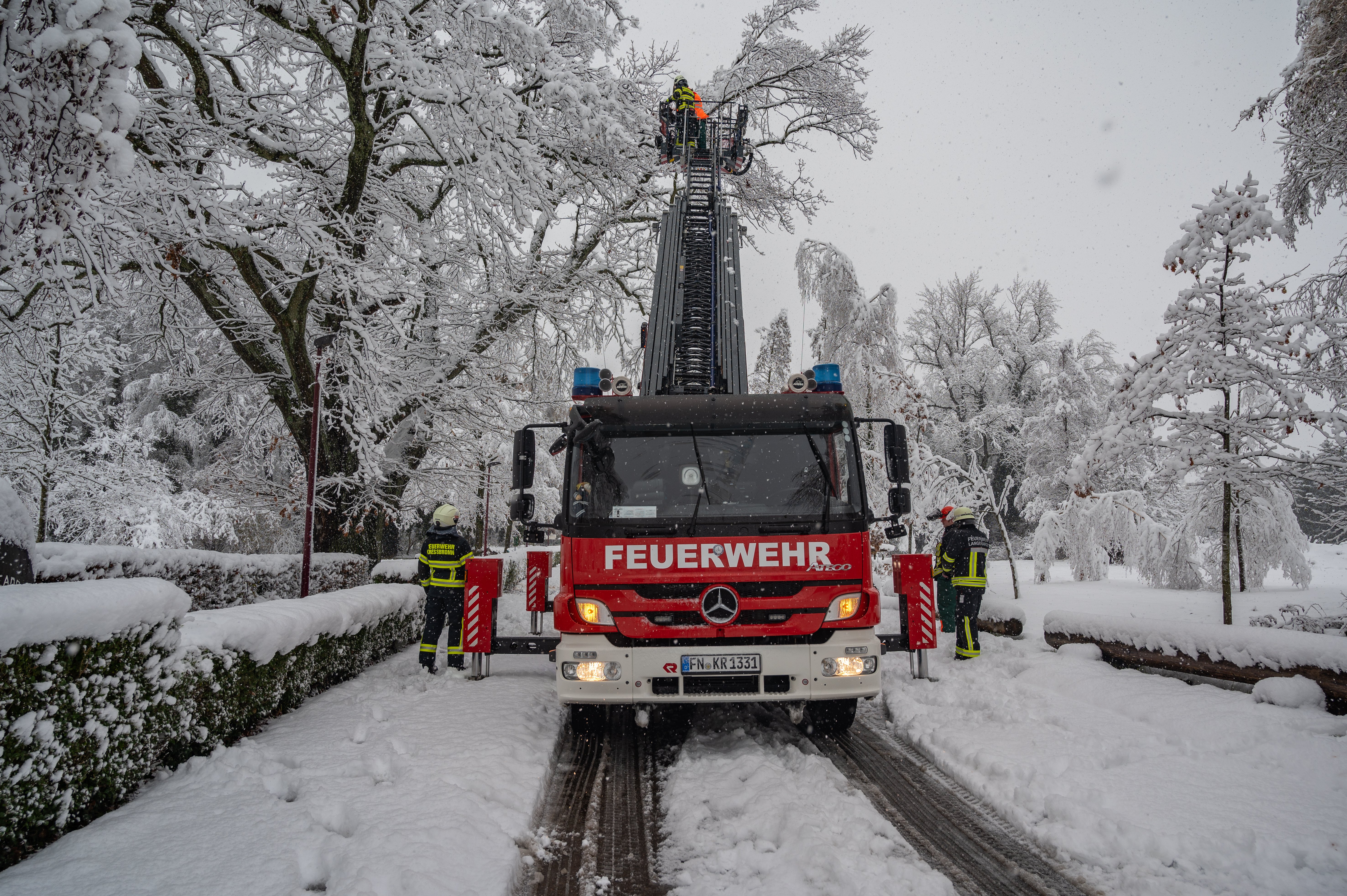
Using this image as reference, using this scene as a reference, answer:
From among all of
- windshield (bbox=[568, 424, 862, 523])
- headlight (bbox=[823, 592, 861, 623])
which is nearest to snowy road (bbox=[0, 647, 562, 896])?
windshield (bbox=[568, 424, 862, 523])

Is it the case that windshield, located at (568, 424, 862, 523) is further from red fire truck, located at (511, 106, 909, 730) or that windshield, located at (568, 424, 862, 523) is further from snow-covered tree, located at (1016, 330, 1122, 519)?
snow-covered tree, located at (1016, 330, 1122, 519)

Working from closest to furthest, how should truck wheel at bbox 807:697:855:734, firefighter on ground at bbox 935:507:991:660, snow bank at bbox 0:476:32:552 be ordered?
1. snow bank at bbox 0:476:32:552
2. truck wheel at bbox 807:697:855:734
3. firefighter on ground at bbox 935:507:991:660

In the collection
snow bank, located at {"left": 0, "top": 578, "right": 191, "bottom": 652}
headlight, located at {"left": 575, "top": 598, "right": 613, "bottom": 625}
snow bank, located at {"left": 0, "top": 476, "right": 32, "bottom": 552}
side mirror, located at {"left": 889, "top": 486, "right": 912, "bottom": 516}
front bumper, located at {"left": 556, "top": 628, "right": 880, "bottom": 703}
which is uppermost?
side mirror, located at {"left": 889, "top": 486, "right": 912, "bottom": 516}

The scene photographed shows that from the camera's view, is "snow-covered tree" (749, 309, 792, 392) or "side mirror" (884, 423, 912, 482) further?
"snow-covered tree" (749, 309, 792, 392)

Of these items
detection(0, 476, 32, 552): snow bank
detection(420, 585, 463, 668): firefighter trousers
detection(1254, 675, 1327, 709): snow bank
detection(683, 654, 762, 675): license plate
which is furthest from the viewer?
detection(420, 585, 463, 668): firefighter trousers

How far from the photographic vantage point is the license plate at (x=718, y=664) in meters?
4.89

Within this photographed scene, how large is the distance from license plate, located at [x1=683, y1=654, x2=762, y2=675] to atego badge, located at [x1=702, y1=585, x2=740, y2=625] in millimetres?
226

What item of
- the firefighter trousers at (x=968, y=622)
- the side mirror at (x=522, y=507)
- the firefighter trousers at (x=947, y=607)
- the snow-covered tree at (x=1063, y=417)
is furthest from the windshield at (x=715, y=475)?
the snow-covered tree at (x=1063, y=417)

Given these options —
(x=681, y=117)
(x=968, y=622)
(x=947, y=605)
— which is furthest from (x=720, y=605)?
(x=681, y=117)

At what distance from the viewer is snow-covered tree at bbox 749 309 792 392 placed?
36156 mm

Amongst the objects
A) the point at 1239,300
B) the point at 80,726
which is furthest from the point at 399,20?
the point at 1239,300

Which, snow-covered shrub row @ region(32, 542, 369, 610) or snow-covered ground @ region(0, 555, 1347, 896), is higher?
snow-covered shrub row @ region(32, 542, 369, 610)

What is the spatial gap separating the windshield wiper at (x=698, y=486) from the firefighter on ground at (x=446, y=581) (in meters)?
3.39

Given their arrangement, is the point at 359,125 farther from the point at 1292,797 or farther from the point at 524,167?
the point at 1292,797
